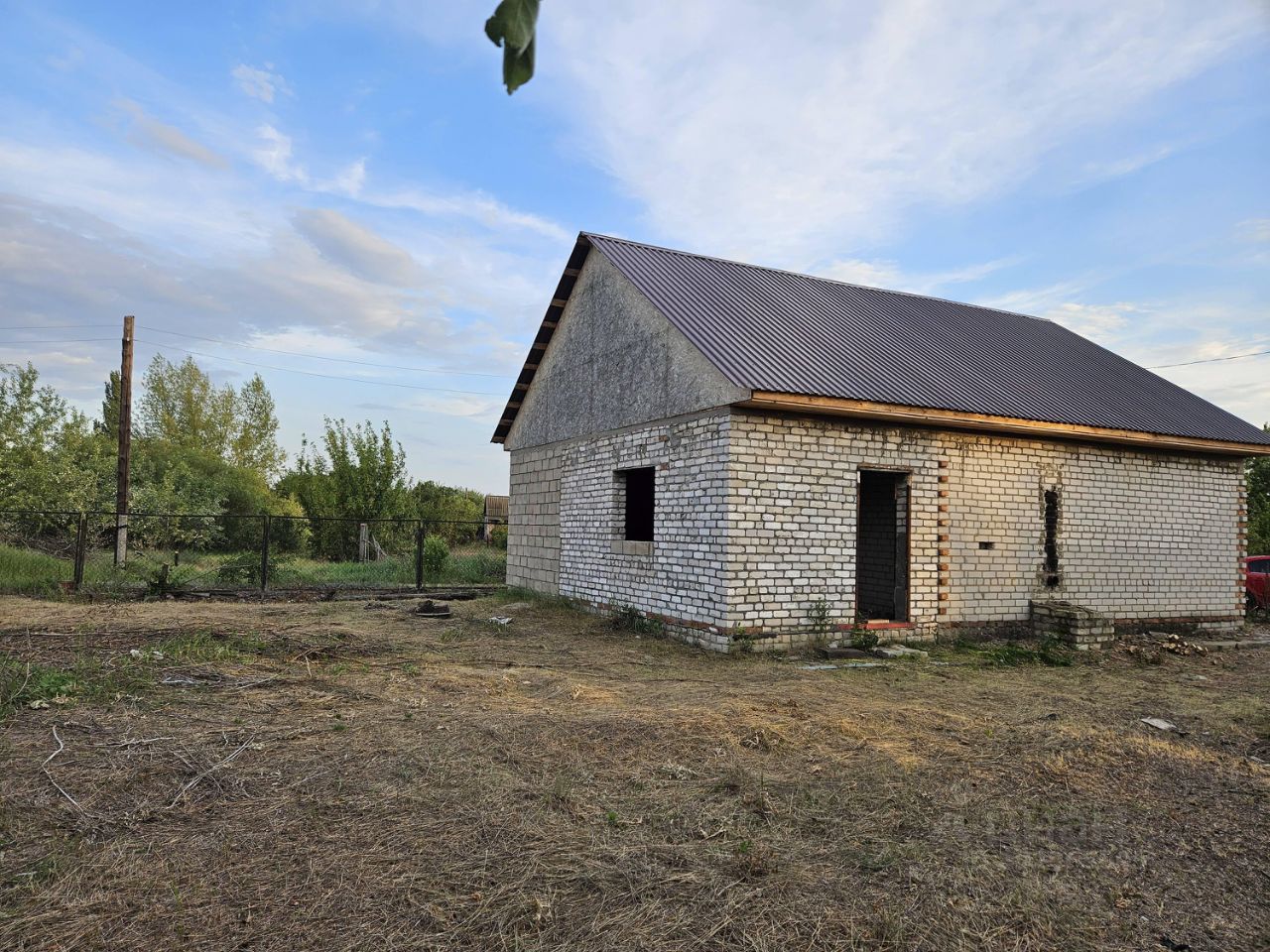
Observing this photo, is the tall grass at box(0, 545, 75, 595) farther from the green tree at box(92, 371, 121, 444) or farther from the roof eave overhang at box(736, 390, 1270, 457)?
the green tree at box(92, 371, 121, 444)

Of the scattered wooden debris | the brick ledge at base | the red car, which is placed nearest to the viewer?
the brick ledge at base

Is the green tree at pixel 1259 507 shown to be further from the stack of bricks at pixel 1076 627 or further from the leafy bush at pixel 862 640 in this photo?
the leafy bush at pixel 862 640

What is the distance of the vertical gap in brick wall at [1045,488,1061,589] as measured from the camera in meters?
11.7

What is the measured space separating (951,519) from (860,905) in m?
8.30

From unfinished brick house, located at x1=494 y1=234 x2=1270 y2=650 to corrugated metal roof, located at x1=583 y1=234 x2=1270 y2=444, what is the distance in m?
0.05

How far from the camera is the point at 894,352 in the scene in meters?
12.0

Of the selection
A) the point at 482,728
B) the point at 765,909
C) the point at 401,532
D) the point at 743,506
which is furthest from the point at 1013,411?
the point at 401,532

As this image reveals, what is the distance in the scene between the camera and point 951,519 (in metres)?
10.9

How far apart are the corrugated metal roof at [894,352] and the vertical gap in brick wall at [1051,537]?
1161 millimetres

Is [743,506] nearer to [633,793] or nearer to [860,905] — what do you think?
[633,793]

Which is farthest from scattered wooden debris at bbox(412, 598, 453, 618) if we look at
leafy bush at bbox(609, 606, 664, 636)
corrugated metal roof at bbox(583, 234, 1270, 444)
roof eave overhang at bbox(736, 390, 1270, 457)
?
roof eave overhang at bbox(736, 390, 1270, 457)

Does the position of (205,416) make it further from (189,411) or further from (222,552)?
(222,552)

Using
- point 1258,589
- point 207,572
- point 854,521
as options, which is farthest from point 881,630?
point 207,572

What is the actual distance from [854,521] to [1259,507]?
70.5 ft
